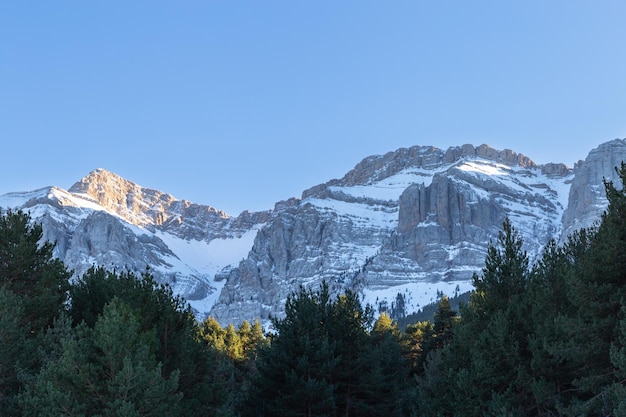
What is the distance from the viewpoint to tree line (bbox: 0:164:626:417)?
20.3 m

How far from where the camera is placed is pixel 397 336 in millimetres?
68188

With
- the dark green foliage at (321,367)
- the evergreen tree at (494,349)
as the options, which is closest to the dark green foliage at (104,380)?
the dark green foliage at (321,367)

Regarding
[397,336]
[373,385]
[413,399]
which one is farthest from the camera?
[397,336]

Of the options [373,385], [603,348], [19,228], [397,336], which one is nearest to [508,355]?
[603,348]

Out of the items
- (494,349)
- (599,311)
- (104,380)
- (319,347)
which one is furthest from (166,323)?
(599,311)

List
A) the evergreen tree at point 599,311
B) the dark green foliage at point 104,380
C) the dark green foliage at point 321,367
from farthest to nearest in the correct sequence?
the dark green foliage at point 321,367
the evergreen tree at point 599,311
the dark green foliage at point 104,380

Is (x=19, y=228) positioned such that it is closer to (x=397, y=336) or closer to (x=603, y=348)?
(x=603, y=348)

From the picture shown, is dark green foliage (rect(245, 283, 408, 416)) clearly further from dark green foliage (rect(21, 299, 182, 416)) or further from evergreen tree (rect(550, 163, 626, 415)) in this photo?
evergreen tree (rect(550, 163, 626, 415))

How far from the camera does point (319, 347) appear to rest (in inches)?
1144

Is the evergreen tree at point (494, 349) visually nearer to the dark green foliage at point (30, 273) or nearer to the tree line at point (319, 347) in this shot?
the tree line at point (319, 347)

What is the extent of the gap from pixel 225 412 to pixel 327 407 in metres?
4.86

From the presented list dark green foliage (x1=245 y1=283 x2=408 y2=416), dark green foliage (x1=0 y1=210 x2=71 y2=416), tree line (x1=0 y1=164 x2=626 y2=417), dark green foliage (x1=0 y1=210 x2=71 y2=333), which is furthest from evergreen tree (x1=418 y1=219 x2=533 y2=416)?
dark green foliage (x1=0 y1=210 x2=71 y2=333)

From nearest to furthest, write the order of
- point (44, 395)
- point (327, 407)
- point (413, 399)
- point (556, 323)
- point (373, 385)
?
point (44, 395) < point (556, 323) < point (327, 407) < point (373, 385) < point (413, 399)

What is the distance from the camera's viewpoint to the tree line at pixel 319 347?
800 inches
